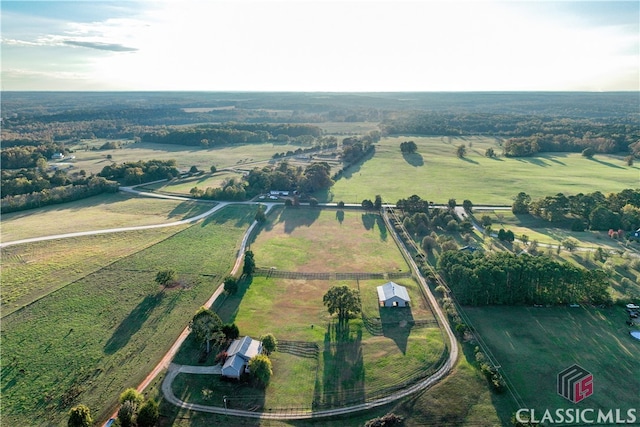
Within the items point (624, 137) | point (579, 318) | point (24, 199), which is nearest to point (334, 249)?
point (579, 318)

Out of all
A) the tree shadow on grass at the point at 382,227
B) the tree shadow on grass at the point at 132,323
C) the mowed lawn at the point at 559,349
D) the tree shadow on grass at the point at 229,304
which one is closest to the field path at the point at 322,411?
the mowed lawn at the point at 559,349

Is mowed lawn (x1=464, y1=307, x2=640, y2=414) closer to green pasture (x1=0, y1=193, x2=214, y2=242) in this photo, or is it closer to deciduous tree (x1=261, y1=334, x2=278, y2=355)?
deciduous tree (x1=261, y1=334, x2=278, y2=355)

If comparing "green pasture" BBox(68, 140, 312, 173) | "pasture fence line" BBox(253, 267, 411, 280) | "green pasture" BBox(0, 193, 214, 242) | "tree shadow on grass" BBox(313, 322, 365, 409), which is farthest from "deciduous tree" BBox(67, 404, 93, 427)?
"green pasture" BBox(68, 140, 312, 173)

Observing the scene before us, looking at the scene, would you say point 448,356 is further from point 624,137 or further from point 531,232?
point 624,137

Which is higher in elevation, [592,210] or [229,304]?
[592,210]

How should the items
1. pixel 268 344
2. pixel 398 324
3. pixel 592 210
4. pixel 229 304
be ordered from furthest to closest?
pixel 592 210
pixel 229 304
pixel 398 324
pixel 268 344

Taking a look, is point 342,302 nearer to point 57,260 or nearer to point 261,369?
point 261,369

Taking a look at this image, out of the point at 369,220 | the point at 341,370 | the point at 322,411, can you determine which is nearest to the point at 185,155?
the point at 369,220
